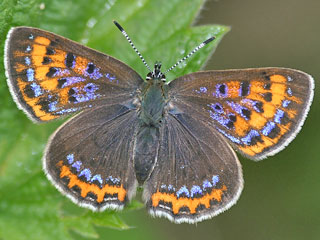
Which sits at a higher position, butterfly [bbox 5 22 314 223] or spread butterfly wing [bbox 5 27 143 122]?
spread butterfly wing [bbox 5 27 143 122]

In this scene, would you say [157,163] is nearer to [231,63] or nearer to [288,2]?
[231,63]

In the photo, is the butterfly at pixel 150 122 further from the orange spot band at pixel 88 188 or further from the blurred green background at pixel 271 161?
the blurred green background at pixel 271 161

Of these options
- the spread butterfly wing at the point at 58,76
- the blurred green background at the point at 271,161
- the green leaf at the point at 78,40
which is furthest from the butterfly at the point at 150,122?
the blurred green background at the point at 271,161

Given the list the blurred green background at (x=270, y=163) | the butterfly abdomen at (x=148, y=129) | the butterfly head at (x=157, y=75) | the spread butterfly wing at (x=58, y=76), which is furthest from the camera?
the blurred green background at (x=270, y=163)

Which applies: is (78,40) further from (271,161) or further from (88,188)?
(271,161)

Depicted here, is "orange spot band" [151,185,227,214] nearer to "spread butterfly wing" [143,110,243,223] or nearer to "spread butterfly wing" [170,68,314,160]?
"spread butterfly wing" [143,110,243,223]

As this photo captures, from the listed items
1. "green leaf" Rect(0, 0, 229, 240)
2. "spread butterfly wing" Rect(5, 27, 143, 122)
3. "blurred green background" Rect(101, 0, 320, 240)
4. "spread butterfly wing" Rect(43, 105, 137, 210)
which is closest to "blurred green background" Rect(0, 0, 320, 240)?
"blurred green background" Rect(101, 0, 320, 240)
